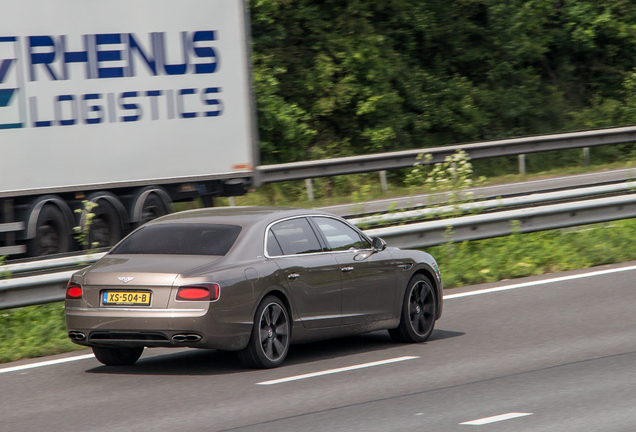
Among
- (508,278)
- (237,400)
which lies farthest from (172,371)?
(508,278)

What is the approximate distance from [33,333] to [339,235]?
3.07 metres

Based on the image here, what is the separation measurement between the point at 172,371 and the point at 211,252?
1038 millimetres

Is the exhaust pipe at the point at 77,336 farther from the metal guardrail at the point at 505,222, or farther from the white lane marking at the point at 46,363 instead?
the metal guardrail at the point at 505,222

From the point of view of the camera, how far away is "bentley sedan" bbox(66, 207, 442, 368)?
7691 millimetres

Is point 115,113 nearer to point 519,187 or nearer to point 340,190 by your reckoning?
point 340,190

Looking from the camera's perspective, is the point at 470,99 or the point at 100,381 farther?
the point at 470,99

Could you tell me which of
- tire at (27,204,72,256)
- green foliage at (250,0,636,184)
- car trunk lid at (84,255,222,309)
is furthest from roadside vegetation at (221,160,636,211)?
car trunk lid at (84,255,222,309)

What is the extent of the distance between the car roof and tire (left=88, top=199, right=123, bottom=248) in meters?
5.89

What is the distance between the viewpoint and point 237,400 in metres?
7.05

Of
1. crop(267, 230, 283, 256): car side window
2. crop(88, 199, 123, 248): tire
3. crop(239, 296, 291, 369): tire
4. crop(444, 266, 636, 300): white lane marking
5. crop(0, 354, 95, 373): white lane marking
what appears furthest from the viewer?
crop(88, 199, 123, 248): tire

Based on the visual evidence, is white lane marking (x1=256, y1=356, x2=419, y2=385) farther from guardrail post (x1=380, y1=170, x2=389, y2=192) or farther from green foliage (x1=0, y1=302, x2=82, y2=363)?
guardrail post (x1=380, y1=170, x2=389, y2=192)

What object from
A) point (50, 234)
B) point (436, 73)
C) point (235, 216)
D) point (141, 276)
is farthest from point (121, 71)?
point (436, 73)

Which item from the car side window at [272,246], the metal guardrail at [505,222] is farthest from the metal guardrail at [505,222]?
the car side window at [272,246]

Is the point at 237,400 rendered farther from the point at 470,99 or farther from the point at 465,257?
the point at 470,99
